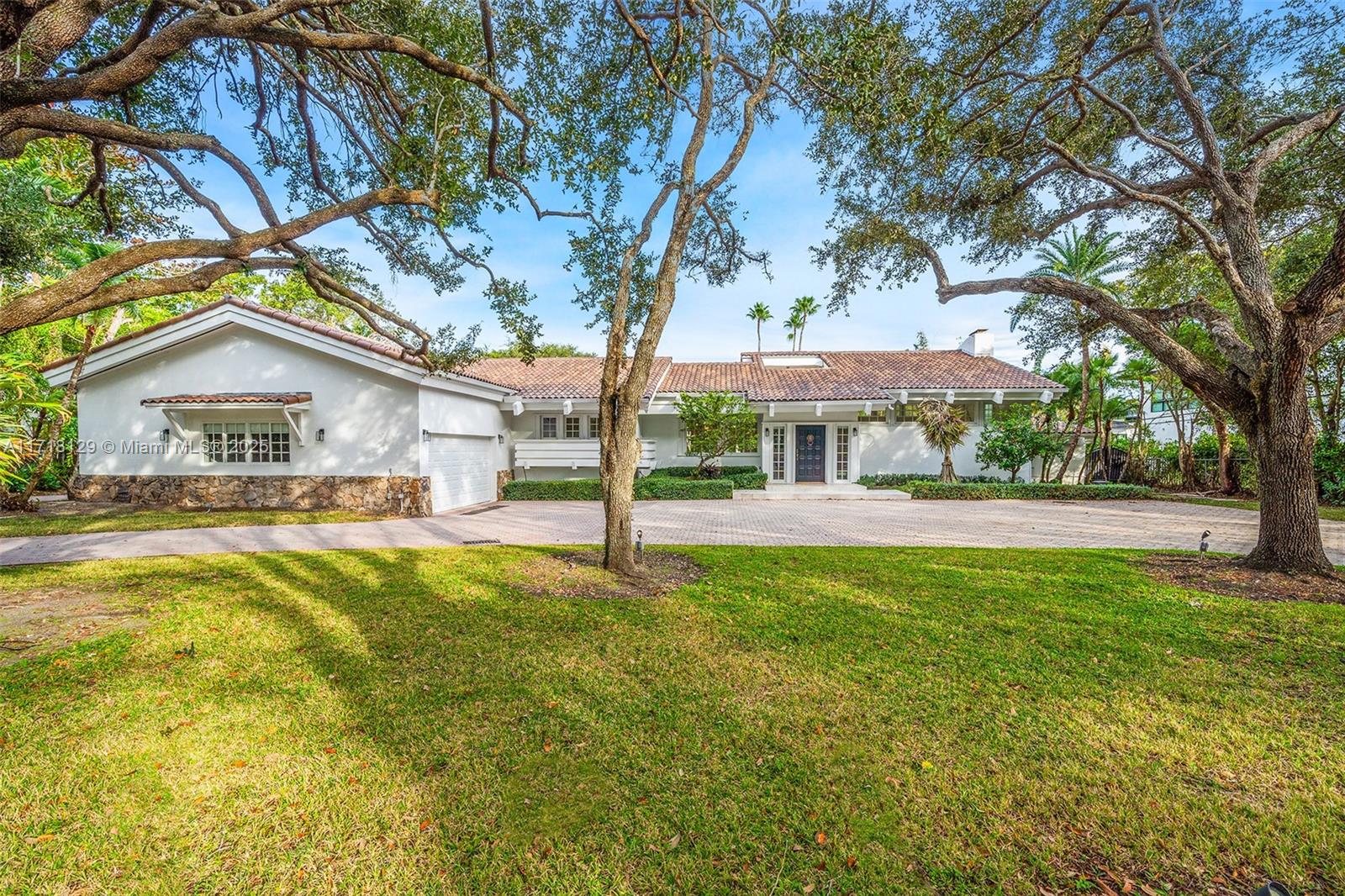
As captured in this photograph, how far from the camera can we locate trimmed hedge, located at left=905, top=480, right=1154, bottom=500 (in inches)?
590

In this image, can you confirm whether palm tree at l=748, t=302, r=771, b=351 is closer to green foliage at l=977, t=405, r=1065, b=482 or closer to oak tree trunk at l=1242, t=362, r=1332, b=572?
green foliage at l=977, t=405, r=1065, b=482

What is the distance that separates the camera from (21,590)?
→ 5.70 meters

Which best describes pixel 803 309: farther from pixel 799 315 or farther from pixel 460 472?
pixel 460 472

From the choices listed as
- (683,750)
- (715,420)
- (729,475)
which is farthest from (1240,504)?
(683,750)

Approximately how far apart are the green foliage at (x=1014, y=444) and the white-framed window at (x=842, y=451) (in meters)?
4.22

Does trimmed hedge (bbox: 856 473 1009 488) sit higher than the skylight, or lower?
lower

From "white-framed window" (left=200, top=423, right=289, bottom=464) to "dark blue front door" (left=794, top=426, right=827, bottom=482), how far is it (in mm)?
15585

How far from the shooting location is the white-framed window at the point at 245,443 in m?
12.5

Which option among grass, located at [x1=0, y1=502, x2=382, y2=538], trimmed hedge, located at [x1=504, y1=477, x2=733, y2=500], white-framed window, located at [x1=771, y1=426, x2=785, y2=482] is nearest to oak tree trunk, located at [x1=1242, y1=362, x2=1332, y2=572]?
trimmed hedge, located at [x1=504, y1=477, x2=733, y2=500]

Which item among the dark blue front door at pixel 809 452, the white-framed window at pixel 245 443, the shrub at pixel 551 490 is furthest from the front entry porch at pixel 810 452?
the white-framed window at pixel 245 443

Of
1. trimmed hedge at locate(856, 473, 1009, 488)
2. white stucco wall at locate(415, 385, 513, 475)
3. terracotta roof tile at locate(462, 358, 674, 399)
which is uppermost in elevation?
terracotta roof tile at locate(462, 358, 674, 399)

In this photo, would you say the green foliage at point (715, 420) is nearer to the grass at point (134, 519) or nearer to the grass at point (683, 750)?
the grass at point (134, 519)

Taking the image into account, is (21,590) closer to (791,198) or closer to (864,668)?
(864,668)

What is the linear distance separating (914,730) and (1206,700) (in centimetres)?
216
